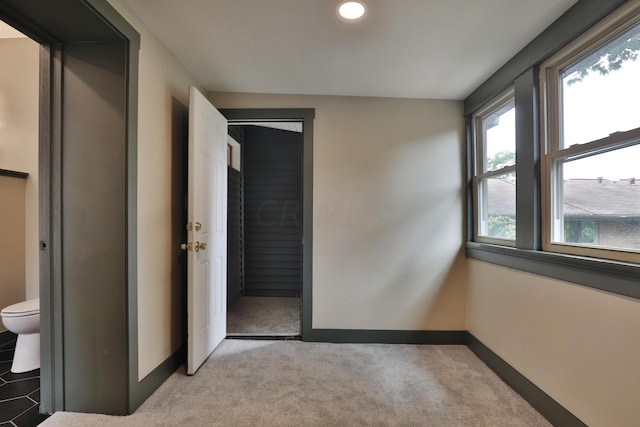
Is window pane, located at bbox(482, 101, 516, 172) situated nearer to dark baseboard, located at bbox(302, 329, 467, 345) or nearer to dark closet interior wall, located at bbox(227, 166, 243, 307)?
dark baseboard, located at bbox(302, 329, 467, 345)

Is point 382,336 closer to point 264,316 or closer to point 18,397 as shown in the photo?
point 264,316

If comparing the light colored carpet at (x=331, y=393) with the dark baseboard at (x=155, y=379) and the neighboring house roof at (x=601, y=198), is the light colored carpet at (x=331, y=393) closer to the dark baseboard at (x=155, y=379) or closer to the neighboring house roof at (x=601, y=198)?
the dark baseboard at (x=155, y=379)

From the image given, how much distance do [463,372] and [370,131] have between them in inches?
84.0

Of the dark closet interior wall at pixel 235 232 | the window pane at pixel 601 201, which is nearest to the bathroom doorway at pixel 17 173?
the dark closet interior wall at pixel 235 232

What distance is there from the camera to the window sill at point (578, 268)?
1285mm

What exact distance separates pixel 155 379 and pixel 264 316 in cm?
159

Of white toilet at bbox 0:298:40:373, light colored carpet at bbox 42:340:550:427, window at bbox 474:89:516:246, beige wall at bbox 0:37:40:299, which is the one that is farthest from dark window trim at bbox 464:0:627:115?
beige wall at bbox 0:37:40:299

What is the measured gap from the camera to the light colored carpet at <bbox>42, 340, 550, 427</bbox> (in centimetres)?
167

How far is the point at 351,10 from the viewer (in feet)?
5.30

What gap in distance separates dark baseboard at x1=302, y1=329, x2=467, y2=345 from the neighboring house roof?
154 cm

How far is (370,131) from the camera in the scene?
2.77 meters

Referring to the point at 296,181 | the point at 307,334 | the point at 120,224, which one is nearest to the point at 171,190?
the point at 120,224

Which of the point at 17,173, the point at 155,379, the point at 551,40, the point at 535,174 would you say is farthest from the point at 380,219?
the point at 17,173

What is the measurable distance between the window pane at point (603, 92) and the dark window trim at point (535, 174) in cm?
15
